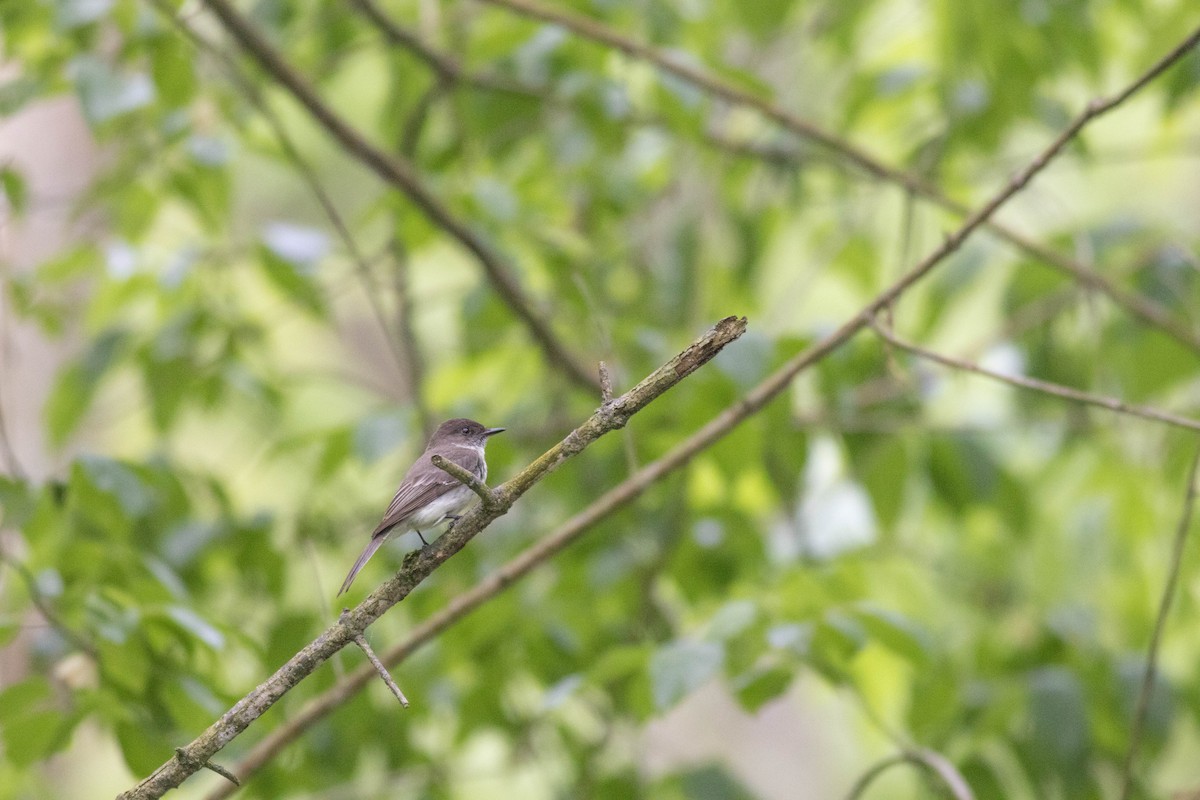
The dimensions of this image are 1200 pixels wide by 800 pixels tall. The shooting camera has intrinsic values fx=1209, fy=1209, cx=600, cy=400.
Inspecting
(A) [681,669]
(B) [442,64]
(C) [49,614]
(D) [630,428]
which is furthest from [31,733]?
(B) [442,64]

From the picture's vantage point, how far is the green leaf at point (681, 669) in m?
2.83

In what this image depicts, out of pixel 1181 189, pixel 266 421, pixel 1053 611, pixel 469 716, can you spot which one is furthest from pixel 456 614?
pixel 1181 189

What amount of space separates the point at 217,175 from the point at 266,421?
1.37 m

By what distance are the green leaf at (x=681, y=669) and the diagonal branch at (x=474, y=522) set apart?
3.99 ft

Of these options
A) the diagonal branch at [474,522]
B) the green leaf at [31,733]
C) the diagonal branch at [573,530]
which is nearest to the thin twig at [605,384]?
the diagonal branch at [474,522]

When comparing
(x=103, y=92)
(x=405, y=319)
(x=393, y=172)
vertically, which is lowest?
(x=393, y=172)

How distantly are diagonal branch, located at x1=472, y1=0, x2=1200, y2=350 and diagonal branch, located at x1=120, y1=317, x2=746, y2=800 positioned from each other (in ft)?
7.58

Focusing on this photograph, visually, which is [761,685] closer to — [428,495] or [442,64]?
[428,495]

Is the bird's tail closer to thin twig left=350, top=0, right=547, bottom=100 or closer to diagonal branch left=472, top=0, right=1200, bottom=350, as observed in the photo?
diagonal branch left=472, top=0, right=1200, bottom=350

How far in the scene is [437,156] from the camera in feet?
18.0

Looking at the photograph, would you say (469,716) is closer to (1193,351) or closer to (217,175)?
(217,175)

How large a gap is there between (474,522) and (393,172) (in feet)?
9.08

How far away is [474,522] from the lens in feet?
5.53

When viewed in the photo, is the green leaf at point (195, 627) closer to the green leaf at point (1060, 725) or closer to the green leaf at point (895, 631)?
the green leaf at point (895, 631)
